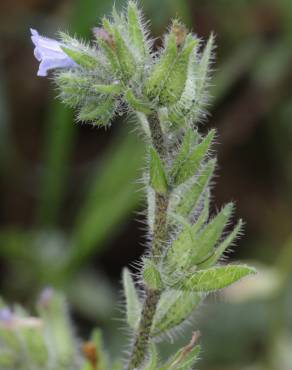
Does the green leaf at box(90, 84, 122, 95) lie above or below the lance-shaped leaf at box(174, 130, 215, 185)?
above

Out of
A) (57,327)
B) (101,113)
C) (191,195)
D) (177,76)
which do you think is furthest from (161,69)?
(57,327)

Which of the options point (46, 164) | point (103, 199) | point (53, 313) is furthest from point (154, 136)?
point (46, 164)

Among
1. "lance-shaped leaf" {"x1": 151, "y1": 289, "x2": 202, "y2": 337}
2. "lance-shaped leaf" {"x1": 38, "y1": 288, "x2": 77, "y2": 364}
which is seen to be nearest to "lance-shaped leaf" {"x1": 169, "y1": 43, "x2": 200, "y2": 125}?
"lance-shaped leaf" {"x1": 151, "y1": 289, "x2": 202, "y2": 337}

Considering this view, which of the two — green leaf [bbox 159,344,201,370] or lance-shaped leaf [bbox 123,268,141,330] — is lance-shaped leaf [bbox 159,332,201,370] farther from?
lance-shaped leaf [bbox 123,268,141,330]

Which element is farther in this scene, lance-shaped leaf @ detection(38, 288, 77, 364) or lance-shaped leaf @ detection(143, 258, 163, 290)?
lance-shaped leaf @ detection(38, 288, 77, 364)

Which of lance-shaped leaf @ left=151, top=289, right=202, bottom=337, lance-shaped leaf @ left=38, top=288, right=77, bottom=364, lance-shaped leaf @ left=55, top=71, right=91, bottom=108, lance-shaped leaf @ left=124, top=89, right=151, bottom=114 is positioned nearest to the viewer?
lance-shaped leaf @ left=124, top=89, right=151, bottom=114

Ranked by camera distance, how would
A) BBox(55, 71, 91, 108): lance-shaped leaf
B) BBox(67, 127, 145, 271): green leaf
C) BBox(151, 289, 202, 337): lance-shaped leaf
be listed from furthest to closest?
BBox(67, 127, 145, 271): green leaf, BBox(151, 289, 202, 337): lance-shaped leaf, BBox(55, 71, 91, 108): lance-shaped leaf

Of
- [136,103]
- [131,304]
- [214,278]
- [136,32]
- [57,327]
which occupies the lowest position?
[57,327]

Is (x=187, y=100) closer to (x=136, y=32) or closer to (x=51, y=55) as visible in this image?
(x=136, y=32)
